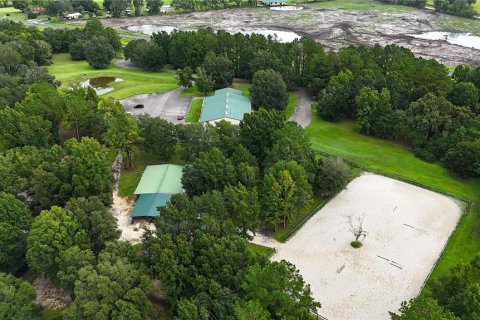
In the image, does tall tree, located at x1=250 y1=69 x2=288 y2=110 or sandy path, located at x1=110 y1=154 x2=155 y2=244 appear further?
tall tree, located at x1=250 y1=69 x2=288 y2=110

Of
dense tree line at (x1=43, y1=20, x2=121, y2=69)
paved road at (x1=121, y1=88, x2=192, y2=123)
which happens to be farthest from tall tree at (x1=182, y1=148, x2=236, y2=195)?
dense tree line at (x1=43, y1=20, x2=121, y2=69)

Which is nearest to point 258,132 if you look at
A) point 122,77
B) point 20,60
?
point 122,77

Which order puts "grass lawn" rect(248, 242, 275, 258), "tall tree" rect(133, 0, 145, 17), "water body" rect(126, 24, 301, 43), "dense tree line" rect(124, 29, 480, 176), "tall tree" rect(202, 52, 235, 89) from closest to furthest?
"grass lawn" rect(248, 242, 275, 258)
"dense tree line" rect(124, 29, 480, 176)
"tall tree" rect(202, 52, 235, 89)
"water body" rect(126, 24, 301, 43)
"tall tree" rect(133, 0, 145, 17)

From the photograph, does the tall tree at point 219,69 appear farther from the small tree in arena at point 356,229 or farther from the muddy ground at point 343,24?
the small tree in arena at point 356,229

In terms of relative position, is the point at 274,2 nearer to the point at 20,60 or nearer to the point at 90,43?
the point at 90,43

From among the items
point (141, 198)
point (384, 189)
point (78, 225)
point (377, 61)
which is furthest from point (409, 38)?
point (78, 225)

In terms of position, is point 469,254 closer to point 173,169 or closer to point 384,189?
point 384,189

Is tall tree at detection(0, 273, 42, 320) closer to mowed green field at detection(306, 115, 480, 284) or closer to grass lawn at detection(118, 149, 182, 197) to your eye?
grass lawn at detection(118, 149, 182, 197)
